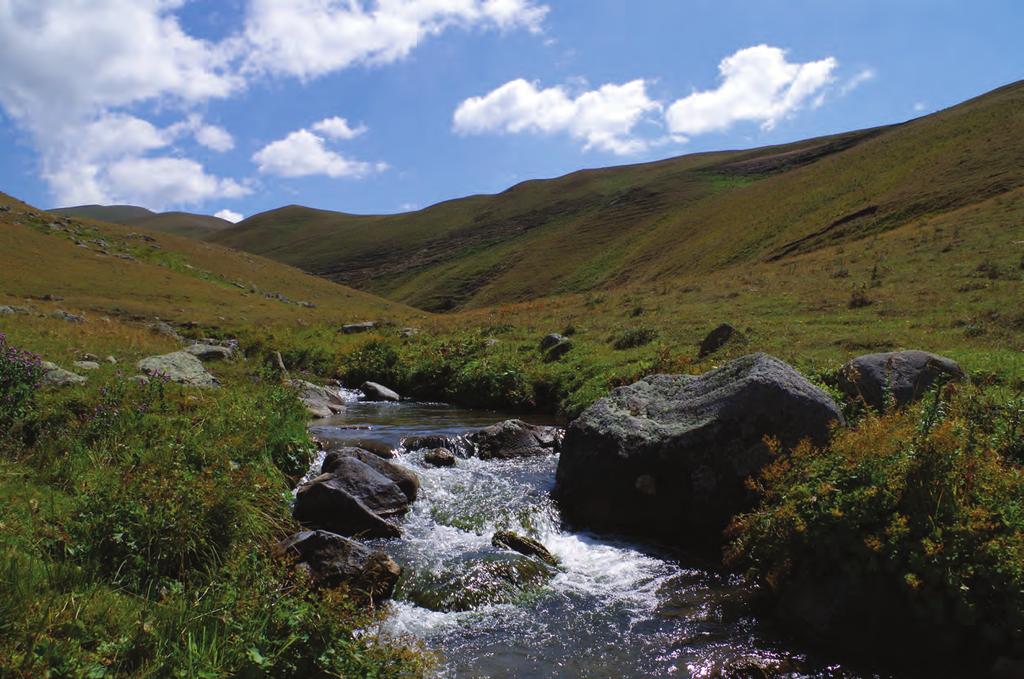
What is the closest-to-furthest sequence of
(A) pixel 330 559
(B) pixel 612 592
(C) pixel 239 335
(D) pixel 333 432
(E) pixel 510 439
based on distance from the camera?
(A) pixel 330 559
(B) pixel 612 592
(E) pixel 510 439
(D) pixel 333 432
(C) pixel 239 335

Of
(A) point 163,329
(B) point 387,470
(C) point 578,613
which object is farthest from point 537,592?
(A) point 163,329

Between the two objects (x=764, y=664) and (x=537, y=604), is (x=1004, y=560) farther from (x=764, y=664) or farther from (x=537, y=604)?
(x=537, y=604)

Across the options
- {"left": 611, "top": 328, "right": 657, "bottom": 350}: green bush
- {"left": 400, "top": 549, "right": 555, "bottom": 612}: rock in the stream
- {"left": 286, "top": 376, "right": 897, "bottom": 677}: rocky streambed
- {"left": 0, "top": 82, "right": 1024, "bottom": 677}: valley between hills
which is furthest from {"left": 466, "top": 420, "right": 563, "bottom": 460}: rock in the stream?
{"left": 611, "top": 328, "right": 657, "bottom": 350}: green bush

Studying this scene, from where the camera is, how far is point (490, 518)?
11.6 m

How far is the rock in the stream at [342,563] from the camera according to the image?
8281 millimetres

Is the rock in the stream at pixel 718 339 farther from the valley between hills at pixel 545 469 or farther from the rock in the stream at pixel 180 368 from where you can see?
the rock in the stream at pixel 180 368

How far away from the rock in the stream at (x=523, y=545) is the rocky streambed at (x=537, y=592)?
2 cm

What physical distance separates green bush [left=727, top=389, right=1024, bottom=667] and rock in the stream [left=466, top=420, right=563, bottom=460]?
279 inches

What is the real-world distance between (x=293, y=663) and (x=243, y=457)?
6.22 m

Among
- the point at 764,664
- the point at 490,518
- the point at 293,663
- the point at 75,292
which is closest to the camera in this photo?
the point at 293,663

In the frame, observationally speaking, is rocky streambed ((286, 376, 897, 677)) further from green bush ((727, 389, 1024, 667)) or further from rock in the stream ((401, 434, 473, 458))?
rock in the stream ((401, 434, 473, 458))

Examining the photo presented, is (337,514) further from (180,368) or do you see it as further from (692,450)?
(180,368)

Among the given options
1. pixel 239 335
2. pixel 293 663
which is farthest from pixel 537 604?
pixel 239 335

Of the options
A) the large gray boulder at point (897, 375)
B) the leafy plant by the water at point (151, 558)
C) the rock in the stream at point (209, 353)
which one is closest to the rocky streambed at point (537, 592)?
the leafy plant by the water at point (151, 558)
